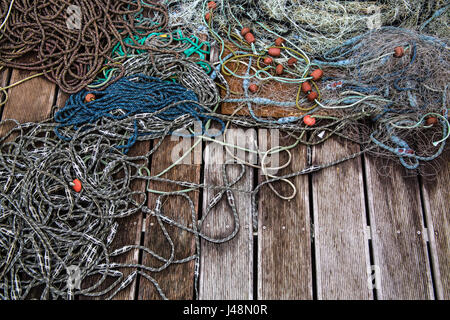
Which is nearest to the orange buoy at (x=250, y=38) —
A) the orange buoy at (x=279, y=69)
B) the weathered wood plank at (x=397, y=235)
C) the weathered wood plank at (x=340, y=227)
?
the orange buoy at (x=279, y=69)

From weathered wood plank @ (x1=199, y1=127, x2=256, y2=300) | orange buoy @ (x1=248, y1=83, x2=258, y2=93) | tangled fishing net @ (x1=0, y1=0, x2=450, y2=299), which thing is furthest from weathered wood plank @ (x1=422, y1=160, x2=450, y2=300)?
orange buoy @ (x1=248, y1=83, x2=258, y2=93)

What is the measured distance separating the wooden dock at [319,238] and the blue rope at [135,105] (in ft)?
0.66

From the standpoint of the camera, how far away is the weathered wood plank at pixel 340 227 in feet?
5.97

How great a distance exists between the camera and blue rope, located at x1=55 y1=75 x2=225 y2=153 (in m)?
2.02

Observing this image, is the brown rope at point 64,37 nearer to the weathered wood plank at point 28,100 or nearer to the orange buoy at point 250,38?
the weathered wood plank at point 28,100

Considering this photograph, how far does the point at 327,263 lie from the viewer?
1859 mm

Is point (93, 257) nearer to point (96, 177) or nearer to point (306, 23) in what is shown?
point (96, 177)

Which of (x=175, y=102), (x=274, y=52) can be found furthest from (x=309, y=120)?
(x=175, y=102)

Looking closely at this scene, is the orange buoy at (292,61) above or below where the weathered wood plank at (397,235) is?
above

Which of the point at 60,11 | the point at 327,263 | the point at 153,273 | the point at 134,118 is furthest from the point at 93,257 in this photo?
the point at 60,11

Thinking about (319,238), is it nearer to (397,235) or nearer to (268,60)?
(397,235)

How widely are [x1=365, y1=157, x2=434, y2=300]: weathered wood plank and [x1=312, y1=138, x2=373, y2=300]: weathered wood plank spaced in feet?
0.23

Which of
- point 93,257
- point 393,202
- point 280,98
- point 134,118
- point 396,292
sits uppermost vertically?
point 280,98

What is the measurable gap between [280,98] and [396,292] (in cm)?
130
